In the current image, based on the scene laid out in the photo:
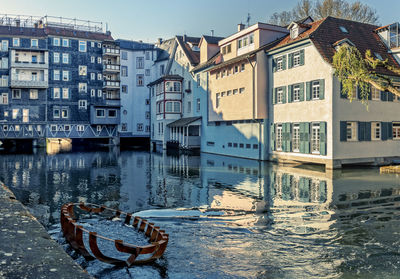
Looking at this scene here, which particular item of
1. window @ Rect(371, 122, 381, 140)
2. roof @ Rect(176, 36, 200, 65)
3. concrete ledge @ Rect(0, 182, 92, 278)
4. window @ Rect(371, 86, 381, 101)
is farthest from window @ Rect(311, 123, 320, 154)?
roof @ Rect(176, 36, 200, 65)

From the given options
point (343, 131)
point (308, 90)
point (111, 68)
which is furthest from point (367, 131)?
point (111, 68)

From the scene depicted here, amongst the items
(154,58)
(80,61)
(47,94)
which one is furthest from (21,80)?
(154,58)

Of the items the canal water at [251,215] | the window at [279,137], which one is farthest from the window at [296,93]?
the canal water at [251,215]

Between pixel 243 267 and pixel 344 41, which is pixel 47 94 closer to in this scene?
pixel 344 41

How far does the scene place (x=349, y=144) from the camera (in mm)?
26266

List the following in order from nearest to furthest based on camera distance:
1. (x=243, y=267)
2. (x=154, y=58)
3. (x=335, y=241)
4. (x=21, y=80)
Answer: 1. (x=243, y=267)
2. (x=335, y=241)
3. (x=21, y=80)
4. (x=154, y=58)

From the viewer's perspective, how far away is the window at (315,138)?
26686mm

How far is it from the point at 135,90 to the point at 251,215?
55743 millimetres

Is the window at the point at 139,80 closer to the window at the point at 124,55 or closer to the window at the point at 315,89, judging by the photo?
the window at the point at 124,55

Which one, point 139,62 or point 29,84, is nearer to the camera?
point 29,84

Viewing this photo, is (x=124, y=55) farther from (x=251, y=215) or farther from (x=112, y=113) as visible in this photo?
(x=251, y=215)

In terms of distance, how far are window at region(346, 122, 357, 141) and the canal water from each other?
3501mm

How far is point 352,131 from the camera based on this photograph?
2673 centimetres

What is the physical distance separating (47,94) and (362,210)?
5386 cm
